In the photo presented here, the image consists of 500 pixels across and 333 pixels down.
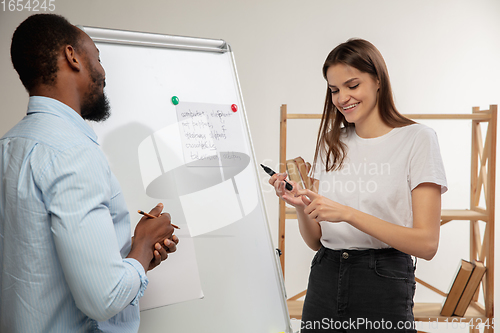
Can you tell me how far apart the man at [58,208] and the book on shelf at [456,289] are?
1.76m

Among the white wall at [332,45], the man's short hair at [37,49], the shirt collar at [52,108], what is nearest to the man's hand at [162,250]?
the shirt collar at [52,108]

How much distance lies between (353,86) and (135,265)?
80cm

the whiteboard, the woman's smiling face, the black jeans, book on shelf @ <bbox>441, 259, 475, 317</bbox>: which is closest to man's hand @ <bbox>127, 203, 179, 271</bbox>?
the whiteboard

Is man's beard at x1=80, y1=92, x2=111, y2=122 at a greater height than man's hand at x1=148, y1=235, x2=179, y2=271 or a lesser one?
greater

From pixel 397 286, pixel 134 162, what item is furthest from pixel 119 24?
pixel 397 286

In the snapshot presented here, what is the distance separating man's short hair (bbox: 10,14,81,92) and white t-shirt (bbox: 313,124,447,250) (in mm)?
834

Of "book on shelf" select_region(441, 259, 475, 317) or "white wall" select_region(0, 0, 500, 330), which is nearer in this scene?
"book on shelf" select_region(441, 259, 475, 317)

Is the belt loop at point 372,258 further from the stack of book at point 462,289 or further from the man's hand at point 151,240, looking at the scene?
the stack of book at point 462,289

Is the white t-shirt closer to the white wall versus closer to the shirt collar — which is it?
the shirt collar

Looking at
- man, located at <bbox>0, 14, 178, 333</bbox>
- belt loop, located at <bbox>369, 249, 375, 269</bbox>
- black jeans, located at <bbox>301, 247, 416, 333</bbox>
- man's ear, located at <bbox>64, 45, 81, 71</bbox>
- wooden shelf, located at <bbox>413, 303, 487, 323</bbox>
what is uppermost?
man's ear, located at <bbox>64, 45, 81, 71</bbox>

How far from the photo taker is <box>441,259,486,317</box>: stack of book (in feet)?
6.48

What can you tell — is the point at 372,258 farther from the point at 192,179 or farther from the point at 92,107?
the point at 92,107

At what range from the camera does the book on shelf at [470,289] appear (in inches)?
77.7

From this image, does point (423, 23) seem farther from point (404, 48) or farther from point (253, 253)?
point (253, 253)
